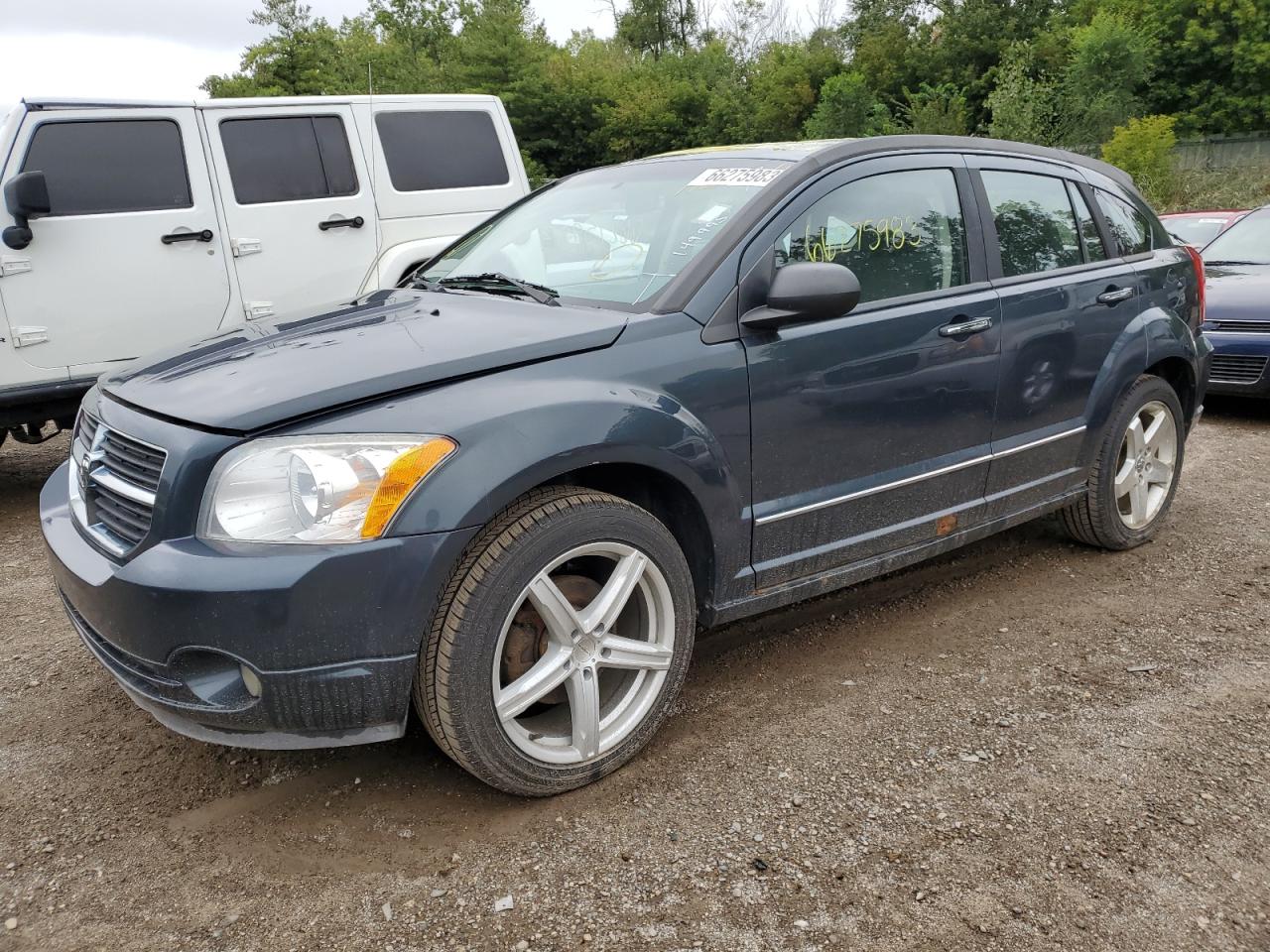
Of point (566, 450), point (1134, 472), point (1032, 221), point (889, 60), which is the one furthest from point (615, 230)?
point (889, 60)

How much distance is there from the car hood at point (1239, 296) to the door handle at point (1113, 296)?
3.42 meters

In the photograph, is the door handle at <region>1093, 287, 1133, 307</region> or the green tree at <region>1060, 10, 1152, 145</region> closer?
the door handle at <region>1093, 287, 1133, 307</region>

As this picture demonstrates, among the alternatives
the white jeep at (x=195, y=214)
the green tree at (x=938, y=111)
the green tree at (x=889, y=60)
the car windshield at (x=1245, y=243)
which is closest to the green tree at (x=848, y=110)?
the green tree at (x=938, y=111)

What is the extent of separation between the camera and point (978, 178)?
137 inches

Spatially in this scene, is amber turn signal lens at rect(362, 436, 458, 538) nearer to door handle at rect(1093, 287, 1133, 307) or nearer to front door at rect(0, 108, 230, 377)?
door handle at rect(1093, 287, 1133, 307)

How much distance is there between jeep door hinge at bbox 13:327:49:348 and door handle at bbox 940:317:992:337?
15.9 ft

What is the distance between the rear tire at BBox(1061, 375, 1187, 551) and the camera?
3984mm

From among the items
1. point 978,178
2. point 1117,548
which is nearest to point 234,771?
point 978,178

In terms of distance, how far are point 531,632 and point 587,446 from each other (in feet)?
1.70

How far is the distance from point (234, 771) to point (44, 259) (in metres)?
3.94

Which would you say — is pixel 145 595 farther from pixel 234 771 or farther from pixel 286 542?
Answer: pixel 234 771

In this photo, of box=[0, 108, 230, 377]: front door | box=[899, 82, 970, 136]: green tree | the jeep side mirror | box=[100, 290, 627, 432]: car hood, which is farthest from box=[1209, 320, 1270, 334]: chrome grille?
box=[899, 82, 970, 136]: green tree

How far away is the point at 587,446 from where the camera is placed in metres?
2.36

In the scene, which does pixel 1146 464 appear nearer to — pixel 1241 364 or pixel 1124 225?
pixel 1124 225
